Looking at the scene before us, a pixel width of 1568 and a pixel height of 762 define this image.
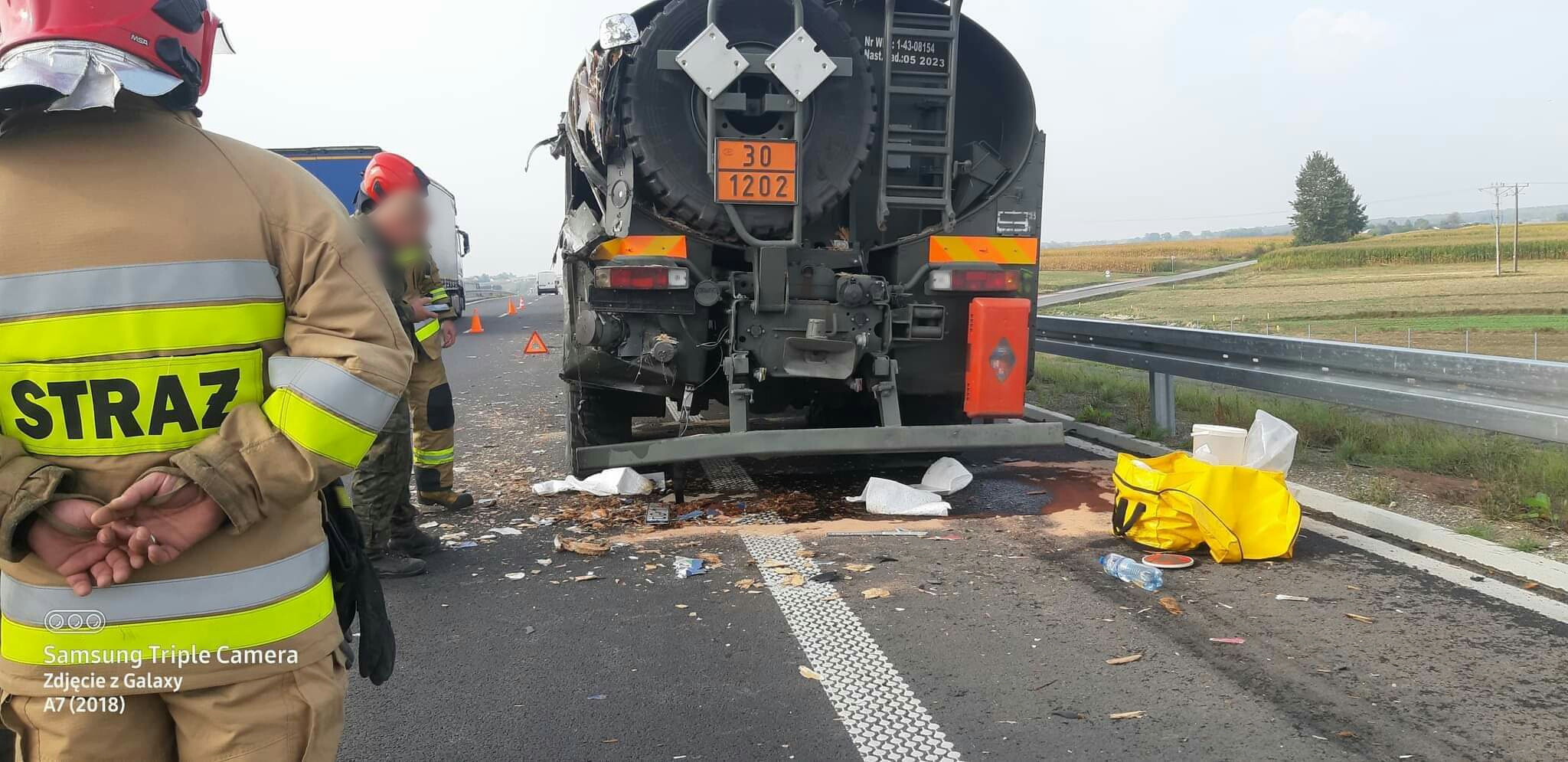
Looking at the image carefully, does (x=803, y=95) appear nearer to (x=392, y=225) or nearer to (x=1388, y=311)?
(x=392, y=225)

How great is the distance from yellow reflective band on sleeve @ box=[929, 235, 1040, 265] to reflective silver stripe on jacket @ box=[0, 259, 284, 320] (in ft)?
15.9

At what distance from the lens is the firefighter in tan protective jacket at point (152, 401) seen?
1.54 m

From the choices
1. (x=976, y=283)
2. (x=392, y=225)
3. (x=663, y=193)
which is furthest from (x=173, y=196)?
(x=976, y=283)

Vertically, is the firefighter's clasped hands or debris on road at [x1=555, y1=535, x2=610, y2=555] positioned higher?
the firefighter's clasped hands

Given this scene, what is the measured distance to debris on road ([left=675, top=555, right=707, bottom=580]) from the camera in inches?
178

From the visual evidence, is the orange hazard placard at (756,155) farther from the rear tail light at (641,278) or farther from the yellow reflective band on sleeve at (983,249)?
the yellow reflective band on sleeve at (983,249)

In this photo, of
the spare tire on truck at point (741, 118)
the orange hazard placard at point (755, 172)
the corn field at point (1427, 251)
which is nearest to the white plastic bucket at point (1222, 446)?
the spare tire on truck at point (741, 118)

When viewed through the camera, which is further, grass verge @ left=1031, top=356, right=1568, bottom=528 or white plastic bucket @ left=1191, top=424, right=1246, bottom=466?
grass verge @ left=1031, top=356, right=1568, bottom=528

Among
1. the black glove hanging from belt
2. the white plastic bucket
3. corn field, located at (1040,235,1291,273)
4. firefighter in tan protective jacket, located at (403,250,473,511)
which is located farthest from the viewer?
corn field, located at (1040,235,1291,273)

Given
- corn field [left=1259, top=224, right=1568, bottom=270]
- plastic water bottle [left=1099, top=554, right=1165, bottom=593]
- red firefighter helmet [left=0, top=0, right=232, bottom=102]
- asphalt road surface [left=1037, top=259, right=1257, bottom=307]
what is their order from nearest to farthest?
1. red firefighter helmet [left=0, top=0, right=232, bottom=102]
2. plastic water bottle [left=1099, top=554, right=1165, bottom=593]
3. asphalt road surface [left=1037, top=259, right=1257, bottom=307]
4. corn field [left=1259, top=224, right=1568, bottom=270]

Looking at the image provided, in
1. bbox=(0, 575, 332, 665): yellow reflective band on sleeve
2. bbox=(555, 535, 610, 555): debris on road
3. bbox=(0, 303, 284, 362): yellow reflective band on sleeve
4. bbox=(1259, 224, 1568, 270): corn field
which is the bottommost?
bbox=(555, 535, 610, 555): debris on road

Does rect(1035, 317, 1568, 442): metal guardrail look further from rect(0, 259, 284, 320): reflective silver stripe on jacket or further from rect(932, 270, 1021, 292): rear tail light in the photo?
rect(0, 259, 284, 320): reflective silver stripe on jacket

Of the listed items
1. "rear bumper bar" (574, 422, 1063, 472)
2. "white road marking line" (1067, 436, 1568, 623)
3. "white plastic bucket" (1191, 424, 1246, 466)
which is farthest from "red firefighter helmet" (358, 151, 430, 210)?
"white road marking line" (1067, 436, 1568, 623)

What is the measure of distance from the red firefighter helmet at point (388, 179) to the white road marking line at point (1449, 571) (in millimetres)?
4442
